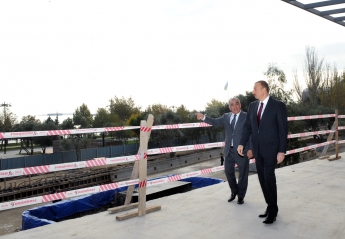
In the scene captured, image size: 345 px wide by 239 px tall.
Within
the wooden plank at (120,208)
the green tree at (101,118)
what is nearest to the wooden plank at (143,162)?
the wooden plank at (120,208)

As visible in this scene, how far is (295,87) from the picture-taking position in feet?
161

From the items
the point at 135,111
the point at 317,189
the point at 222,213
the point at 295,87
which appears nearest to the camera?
the point at 222,213

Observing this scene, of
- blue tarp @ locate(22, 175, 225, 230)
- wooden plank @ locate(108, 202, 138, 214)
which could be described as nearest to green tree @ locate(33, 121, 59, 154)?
blue tarp @ locate(22, 175, 225, 230)

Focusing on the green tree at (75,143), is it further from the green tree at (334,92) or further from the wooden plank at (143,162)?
the wooden plank at (143,162)

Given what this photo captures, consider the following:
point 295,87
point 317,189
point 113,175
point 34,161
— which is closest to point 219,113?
point 295,87

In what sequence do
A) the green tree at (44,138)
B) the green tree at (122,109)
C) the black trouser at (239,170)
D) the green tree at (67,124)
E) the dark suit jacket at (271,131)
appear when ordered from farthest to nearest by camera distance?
the green tree at (122,109) → the green tree at (67,124) → the green tree at (44,138) → the black trouser at (239,170) → the dark suit jacket at (271,131)

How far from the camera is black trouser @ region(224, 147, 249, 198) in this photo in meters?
5.20

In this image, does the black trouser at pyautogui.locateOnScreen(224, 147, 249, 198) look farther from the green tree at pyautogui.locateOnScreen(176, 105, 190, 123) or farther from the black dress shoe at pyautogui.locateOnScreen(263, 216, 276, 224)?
the green tree at pyautogui.locateOnScreen(176, 105, 190, 123)

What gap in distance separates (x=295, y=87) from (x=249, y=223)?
158 feet

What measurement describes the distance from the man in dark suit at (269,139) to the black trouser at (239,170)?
0.88 metres

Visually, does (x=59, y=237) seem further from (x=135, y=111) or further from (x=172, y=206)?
(x=135, y=111)

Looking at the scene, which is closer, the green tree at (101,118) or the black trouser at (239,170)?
the black trouser at (239,170)

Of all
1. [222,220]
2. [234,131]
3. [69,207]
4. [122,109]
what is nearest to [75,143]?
[122,109]

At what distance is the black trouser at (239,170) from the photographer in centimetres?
520
